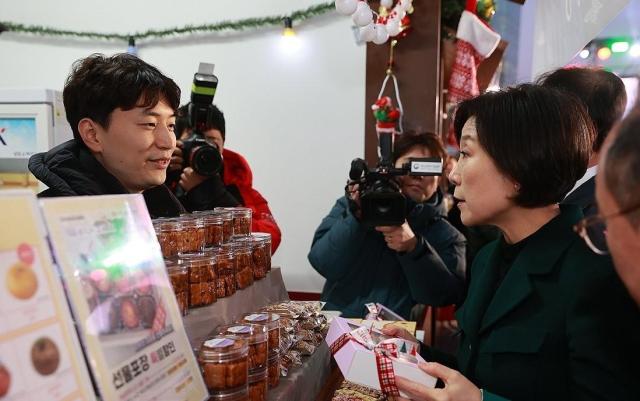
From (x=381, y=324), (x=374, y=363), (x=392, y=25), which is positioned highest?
(x=392, y=25)

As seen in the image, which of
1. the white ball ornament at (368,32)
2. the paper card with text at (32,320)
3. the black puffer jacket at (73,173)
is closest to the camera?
the paper card with text at (32,320)

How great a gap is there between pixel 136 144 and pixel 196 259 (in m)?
0.44

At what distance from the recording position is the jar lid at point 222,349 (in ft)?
2.88

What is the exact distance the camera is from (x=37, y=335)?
0.58 metres

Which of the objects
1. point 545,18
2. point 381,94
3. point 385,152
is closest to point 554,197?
point 385,152

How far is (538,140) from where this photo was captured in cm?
108

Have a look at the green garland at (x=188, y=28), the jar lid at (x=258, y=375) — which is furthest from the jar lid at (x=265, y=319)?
the green garland at (x=188, y=28)

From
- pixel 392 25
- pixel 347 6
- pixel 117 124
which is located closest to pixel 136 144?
pixel 117 124

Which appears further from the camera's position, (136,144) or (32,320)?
(136,144)

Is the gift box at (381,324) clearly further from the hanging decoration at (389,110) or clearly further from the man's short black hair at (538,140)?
the hanging decoration at (389,110)

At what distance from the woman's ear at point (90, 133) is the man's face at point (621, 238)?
1.20 metres

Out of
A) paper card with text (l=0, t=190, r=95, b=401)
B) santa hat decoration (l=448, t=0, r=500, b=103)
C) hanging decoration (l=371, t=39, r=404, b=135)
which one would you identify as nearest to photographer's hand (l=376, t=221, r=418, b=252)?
hanging decoration (l=371, t=39, r=404, b=135)

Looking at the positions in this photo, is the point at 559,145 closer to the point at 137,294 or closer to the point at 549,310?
the point at 549,310

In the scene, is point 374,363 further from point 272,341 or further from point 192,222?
point 192,222
